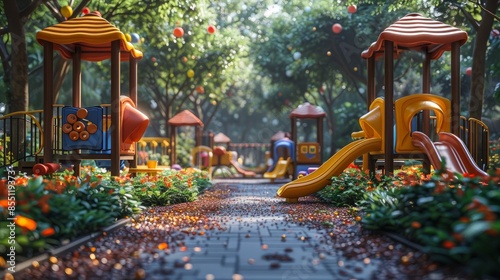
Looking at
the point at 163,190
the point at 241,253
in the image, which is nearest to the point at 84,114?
the point at 163,190

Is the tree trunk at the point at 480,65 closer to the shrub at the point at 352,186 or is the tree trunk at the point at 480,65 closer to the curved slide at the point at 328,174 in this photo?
the shrub at the point at 352,186

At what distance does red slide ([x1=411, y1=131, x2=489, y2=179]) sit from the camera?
966 cm

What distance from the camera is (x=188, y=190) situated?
39.3 feet

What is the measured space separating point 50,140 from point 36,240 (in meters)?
5.87

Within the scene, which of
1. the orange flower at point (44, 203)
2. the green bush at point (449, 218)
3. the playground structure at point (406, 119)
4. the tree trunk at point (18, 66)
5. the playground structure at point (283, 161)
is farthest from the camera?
the playground structure at point (283, 161)

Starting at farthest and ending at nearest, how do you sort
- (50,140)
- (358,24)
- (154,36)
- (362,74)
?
(362,74), (358,24), (154,36), (50,140)

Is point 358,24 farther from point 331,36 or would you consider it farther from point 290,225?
point 290,225

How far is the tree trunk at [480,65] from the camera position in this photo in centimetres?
1349

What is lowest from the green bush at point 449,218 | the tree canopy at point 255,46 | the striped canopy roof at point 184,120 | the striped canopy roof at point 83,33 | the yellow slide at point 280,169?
the yellow slide at point 280,169

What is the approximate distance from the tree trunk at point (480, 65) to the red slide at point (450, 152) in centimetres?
326

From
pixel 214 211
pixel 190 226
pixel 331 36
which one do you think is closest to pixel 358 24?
pixel 331 36

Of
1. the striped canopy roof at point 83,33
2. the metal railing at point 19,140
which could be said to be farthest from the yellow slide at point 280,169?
the striped canopy roof at point 83,33

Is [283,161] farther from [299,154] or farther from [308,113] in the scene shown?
[308,113]

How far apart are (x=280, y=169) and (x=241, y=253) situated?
1607 centimetres
